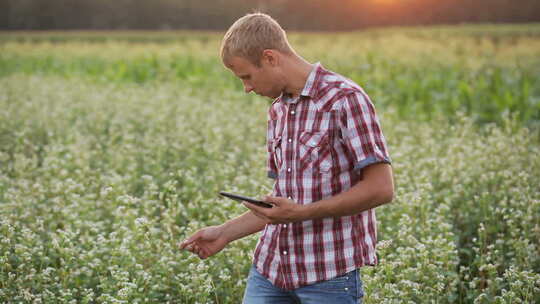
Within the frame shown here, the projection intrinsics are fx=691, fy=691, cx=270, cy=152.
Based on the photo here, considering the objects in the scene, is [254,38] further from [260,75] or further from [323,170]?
[323,170]

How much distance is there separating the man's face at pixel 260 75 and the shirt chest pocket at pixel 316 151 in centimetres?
24

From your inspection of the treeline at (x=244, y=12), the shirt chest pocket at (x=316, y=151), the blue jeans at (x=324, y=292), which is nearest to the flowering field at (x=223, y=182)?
the blue jeans at (x=324, y=292)

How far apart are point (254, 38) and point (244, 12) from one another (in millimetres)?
48872

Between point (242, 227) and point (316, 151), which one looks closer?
point (316, 151)

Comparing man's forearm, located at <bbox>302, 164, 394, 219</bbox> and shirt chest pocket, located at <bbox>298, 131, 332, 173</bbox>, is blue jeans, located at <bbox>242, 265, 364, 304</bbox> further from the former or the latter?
shirt chest pocket, located at <bbox>298, 131, 332, 173</bbox>

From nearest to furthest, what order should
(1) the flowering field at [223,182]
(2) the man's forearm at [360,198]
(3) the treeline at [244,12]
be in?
(2) the man's forearm at [360,198]
(1) the flowering field at [223,182]
(3) the treeline at [244,12]

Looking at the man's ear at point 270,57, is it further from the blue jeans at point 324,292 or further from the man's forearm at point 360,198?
the blue jeans at point 324,292

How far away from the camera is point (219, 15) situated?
174ft

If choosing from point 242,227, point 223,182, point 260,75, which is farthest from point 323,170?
point 223,182

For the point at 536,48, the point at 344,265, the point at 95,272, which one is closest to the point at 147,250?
the point at 95,272

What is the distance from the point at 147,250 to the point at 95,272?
1.57 ft

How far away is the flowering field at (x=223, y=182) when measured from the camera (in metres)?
4.62

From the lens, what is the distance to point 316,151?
2934 millimetres

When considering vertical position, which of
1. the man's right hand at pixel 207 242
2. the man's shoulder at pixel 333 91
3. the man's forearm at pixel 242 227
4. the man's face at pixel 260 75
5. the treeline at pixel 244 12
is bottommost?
the man's right hand at pixel 207 242
